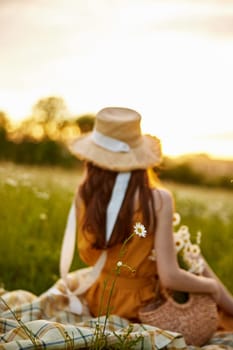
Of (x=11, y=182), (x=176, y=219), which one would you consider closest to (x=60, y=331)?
(x=176, y=219)

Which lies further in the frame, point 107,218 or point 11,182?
point 11,182

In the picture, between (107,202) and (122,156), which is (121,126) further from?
(107,202)

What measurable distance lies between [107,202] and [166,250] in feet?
1.38

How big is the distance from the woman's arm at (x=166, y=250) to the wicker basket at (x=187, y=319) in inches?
4.1

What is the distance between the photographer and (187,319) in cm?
405

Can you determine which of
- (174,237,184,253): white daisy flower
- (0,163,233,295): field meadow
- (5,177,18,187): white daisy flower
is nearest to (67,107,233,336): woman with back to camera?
(174,237,184,253): white daisy flower

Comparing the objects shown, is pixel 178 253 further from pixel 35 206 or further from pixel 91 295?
pixel 35 206

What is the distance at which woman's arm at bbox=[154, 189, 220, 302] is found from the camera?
13.2 feet

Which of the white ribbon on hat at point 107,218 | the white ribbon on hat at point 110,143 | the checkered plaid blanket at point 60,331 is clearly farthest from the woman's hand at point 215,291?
the white ribbon on hat at point 110,143

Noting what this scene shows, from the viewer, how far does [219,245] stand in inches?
271

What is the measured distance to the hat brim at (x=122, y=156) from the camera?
4.09m

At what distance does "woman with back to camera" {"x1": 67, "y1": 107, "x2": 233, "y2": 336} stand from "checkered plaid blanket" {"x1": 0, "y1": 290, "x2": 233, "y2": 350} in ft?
0.70

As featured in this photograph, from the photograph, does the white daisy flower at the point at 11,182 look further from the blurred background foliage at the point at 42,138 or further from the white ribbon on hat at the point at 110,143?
the blurred background foliage at the point at 42,138

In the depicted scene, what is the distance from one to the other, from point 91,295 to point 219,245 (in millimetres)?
2720
